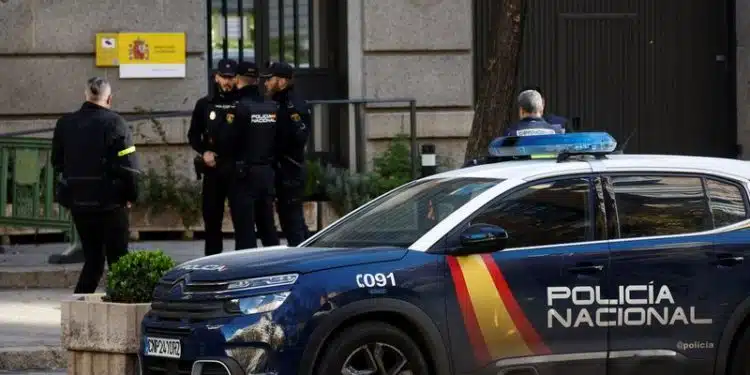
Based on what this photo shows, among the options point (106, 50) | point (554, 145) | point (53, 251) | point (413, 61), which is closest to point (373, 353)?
point (554, 145)

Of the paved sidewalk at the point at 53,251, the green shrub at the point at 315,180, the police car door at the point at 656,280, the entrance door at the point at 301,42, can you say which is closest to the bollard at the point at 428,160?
the green shrub at the point at 315,180

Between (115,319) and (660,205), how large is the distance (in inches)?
128

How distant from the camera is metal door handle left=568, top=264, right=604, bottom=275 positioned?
29.7 feet

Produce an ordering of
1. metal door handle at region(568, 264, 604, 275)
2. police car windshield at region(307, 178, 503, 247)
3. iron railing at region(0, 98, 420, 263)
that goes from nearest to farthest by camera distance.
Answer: metal door handle at region(568, 264, 604, 275)
police car windshield at region(307, 178, 503, 247)
iron railing at region(0, 98, 420, 263)

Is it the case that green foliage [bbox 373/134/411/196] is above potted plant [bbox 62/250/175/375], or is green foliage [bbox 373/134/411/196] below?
above

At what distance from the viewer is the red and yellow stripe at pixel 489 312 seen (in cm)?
883

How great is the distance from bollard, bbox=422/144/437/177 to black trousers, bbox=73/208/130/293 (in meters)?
5.28

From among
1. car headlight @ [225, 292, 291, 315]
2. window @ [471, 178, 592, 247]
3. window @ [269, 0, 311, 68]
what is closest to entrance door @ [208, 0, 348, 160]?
window @ [269, 0, 311, 68]

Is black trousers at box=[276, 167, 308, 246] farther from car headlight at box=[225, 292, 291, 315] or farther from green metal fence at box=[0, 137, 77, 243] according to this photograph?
car headlight at box=[225, 292, 291, 315]

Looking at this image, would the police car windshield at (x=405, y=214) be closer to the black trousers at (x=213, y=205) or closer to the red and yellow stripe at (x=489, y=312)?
the red and yellow stripe at (x=489, y=312)

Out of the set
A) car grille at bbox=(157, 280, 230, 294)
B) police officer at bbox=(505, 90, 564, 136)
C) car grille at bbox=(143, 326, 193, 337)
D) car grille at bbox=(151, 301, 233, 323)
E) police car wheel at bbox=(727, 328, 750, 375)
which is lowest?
police car wheel at bbox=(727, 328, 750, 375)

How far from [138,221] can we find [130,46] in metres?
1.84

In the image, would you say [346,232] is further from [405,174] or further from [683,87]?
[683,87]

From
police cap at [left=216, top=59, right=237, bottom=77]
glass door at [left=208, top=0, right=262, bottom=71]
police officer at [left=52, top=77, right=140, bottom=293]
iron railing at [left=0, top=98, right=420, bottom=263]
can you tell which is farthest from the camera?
glass door at [left=208, top=0, right=262, bottom=71]
